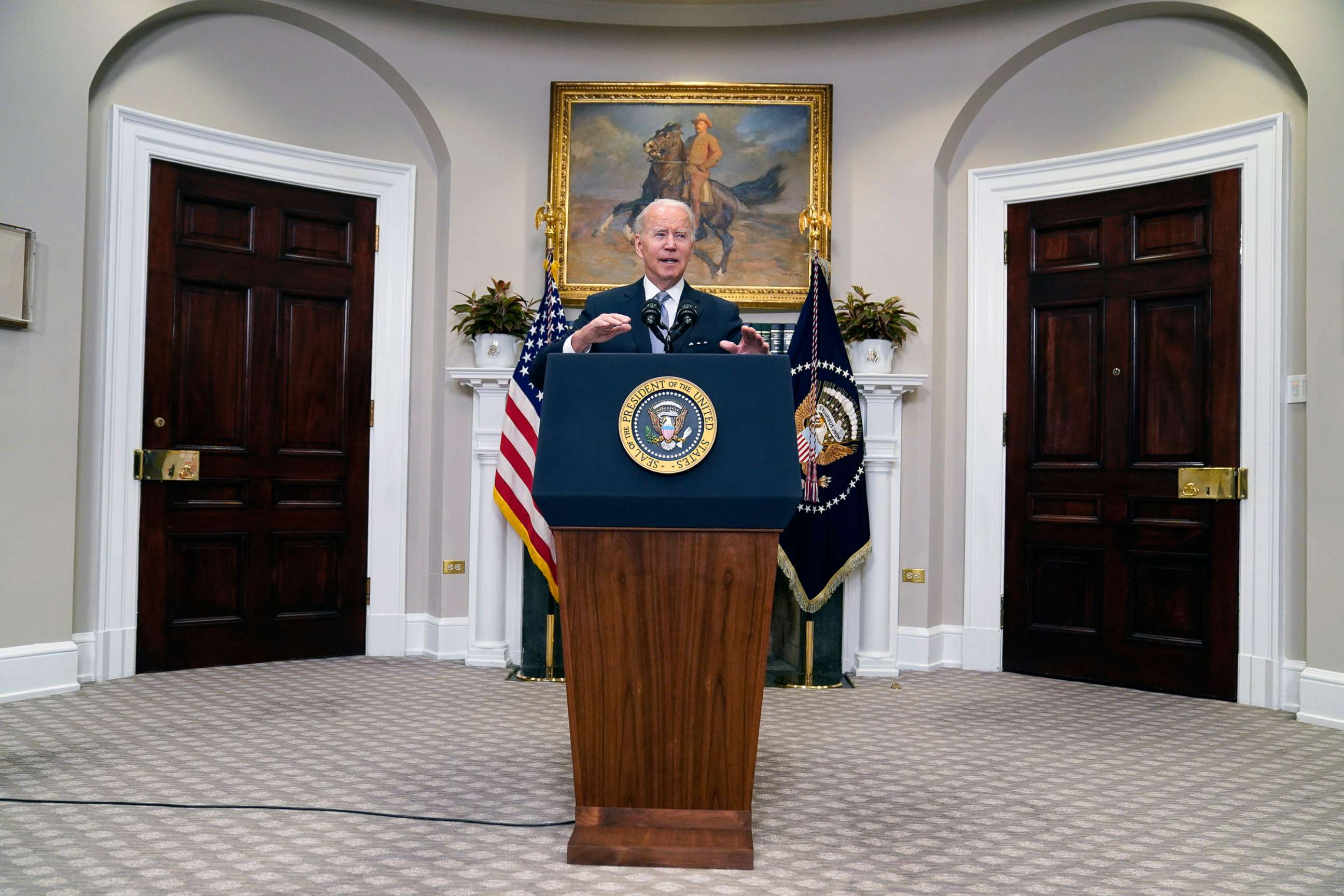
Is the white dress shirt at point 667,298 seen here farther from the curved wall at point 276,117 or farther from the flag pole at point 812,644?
the curved wall at point 276,117

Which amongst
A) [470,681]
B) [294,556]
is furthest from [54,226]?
[470,681]

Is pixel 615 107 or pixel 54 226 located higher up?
pixel 615 107

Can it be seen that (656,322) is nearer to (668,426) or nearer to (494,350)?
(668,426)

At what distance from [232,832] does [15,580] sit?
2534 mm

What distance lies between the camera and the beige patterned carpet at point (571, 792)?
2641 mm

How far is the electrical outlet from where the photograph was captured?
4.96m

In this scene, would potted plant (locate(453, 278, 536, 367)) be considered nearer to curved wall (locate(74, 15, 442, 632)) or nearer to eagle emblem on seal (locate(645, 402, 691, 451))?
curved wall (locate(74, 15, 442, 632))

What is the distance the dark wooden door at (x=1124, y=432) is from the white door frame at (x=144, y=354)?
3.67 metres

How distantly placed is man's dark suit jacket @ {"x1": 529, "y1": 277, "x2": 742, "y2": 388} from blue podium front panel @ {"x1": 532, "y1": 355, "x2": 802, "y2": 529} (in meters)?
0.41

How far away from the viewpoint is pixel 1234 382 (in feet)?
17.3

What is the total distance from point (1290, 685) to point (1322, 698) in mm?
354

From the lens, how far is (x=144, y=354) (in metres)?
5.38

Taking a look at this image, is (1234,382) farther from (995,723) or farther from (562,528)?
(562,528)

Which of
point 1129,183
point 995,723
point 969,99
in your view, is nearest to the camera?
point 995,723
